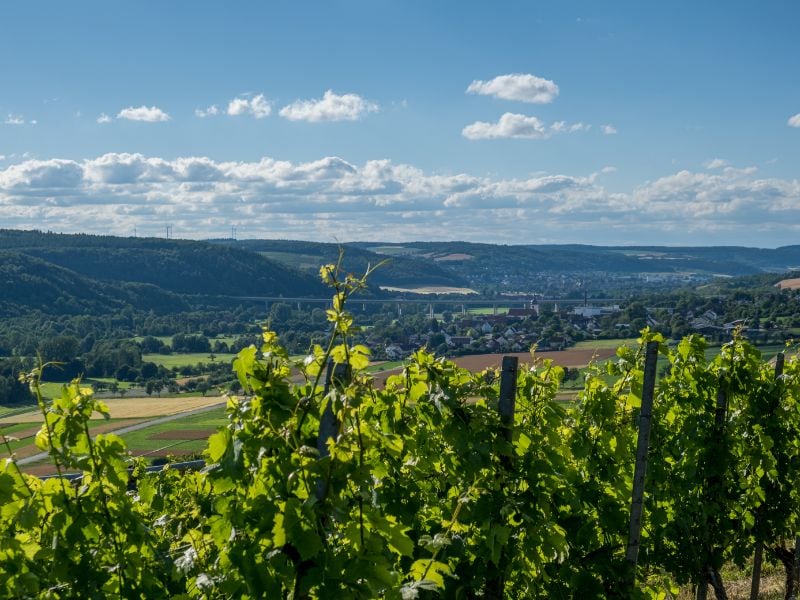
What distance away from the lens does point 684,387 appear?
25.4ft

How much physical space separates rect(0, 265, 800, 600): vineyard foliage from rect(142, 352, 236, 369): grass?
73197mm

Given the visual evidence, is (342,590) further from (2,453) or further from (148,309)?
(148,309)

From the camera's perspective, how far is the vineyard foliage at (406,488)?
3.20 meters

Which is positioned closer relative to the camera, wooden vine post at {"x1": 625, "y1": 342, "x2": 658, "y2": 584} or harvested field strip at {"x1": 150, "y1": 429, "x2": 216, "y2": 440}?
wooden vine post at {"x1": 625, "y1": 342, "x2": 658, "y2": 584}

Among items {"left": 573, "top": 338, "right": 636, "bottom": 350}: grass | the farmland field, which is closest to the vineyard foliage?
{"left": 573, "top": 338, "right": 636, "bottom": 350}: grass

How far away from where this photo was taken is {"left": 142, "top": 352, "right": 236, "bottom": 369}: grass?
8003cm

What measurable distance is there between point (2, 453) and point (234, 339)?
219 ft

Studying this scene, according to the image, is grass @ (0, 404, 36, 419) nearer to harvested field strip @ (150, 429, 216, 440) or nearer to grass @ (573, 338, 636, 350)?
harvested field strip @ (150, 429, 216, 440)

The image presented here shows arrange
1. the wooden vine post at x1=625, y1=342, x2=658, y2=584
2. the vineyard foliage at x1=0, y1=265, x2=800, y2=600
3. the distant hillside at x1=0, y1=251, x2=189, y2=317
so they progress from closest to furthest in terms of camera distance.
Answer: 1. the vineyard foliage at x1=0, y1=265, x2=800, y2=600
2. the wooden vine post at x1=625, y1=342, x2=658, y2=584
3. the distant hillside at x1=0, y1=251, x2=189, y2=317

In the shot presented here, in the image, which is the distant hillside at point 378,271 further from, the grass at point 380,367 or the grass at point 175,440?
the grass at point 380,367

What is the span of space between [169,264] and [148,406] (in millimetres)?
93536

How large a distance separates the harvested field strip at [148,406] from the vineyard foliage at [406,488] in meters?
45.7

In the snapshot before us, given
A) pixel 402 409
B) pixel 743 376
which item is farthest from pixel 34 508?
pixel 743 376

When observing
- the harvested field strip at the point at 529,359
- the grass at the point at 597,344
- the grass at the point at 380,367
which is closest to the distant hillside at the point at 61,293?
the grass at the point at 597,344
